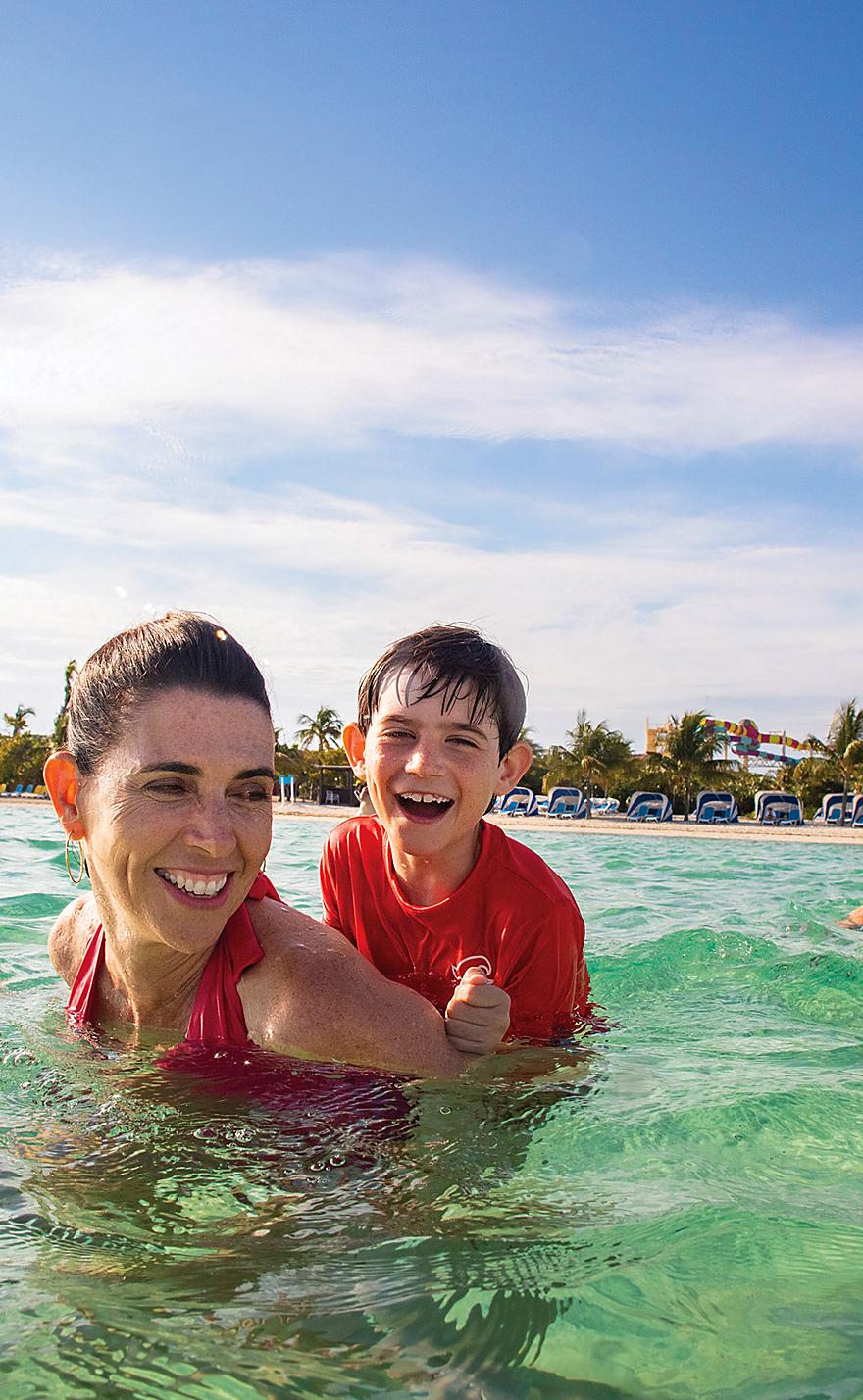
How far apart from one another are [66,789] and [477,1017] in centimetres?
130

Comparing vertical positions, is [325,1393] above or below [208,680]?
below

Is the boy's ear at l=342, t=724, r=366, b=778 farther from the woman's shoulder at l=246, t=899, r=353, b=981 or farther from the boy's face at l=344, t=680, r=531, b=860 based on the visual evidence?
the woman's shoulder at l=246, t=899, r=353, b=981

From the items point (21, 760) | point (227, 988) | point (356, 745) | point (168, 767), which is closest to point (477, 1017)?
point (227, 988)

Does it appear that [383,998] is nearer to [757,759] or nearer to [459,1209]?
[459,1209]

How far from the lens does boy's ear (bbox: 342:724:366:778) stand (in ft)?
14.2

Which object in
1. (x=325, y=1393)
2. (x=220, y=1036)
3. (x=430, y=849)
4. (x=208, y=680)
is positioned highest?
(x=208, y=680)

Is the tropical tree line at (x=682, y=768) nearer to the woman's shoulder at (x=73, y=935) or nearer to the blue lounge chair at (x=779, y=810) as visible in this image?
the blue lounge chair at (x=779, y=810)

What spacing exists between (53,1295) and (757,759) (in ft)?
256

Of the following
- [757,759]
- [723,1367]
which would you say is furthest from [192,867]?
[757,759]

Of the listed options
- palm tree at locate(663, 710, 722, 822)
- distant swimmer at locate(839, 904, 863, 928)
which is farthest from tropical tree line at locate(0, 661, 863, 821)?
distant swimmer at locate(839, 904, 863, 928)

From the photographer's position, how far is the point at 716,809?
46438 mm

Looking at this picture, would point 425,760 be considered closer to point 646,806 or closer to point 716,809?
point 716,809

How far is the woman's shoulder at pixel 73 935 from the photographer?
3785 millimetres

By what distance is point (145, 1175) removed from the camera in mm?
2559
